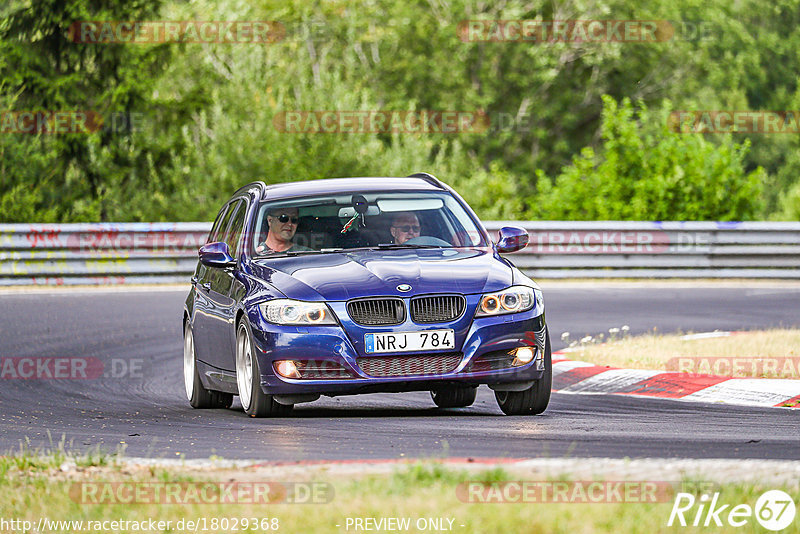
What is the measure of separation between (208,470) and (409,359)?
260 cm

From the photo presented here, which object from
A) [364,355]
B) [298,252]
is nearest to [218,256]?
[298,252]

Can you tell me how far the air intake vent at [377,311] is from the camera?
9266 mm

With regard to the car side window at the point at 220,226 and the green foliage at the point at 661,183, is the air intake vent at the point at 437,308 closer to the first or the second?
the car side window at the point at 220,226

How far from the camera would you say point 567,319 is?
17.9 m

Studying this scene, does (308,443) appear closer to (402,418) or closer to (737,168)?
(402,418)

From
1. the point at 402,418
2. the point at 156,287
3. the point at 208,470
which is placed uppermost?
the point at 208,470

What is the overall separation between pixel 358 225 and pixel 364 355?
4.86ft

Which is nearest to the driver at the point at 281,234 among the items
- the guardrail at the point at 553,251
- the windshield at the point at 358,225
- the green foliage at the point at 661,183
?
the windshield at the point at 358,225

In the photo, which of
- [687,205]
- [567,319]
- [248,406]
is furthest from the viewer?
[687,205]

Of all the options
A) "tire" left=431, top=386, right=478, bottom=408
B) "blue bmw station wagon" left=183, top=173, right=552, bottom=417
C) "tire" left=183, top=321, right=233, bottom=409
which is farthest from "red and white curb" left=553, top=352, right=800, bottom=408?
"tire" left=183, top=321, right=233, bottom=409

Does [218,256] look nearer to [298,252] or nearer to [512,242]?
[298,252]

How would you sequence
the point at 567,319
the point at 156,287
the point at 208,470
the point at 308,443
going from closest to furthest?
1. the point at 208,470
2. the point at 308,443
3. the point at 567,319
4. the point at 156,287

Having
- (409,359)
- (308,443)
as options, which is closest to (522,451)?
(308,443)

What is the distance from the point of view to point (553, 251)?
23641 mm
